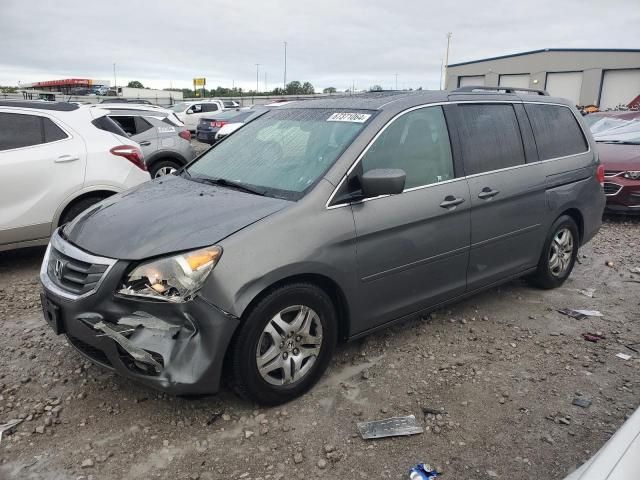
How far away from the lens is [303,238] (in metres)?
3.03

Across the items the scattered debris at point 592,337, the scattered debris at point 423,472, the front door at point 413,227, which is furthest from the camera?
the scattered debris at point 592,337

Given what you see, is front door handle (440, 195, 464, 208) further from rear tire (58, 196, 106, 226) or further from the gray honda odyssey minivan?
rear tire (58, 196, 106, 226)

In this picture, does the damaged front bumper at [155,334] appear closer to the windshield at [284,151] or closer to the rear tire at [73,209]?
the windshield at [284,151]

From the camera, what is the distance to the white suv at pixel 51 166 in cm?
523

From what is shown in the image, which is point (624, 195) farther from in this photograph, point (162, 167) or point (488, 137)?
point (162, 167)

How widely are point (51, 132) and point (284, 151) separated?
3.22 meters

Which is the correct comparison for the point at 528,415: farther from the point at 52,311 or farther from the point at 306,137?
the point at 52,311

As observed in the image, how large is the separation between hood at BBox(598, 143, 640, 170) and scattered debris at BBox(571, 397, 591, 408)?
5810 mm

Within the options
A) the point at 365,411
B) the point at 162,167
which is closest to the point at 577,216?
the point at 365,411

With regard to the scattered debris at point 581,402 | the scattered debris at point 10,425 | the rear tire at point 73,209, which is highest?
the rear tire at point 73,209

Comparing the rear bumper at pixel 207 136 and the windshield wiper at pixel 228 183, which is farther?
the rear bumper at pixel 207 136

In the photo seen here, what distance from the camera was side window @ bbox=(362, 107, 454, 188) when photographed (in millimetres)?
3525

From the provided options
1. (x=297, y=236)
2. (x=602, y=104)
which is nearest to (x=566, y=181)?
(x=297, y=236)

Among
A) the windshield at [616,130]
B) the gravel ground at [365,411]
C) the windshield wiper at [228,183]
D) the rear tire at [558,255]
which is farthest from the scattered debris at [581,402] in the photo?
the windshield at [616,130]
